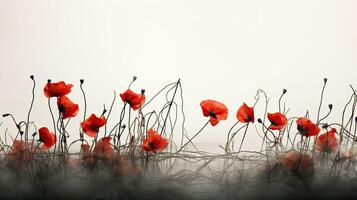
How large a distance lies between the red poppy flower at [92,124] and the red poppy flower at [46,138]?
0.06 metres

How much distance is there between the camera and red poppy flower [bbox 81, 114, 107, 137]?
3.31 feet

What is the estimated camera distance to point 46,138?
1020 mm

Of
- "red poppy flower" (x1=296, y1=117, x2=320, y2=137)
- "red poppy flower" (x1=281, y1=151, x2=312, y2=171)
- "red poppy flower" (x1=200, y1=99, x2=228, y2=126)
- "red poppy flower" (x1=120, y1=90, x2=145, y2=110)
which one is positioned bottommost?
"red poppy flower" (x1=281, y1=151, x2=312, y2=171)

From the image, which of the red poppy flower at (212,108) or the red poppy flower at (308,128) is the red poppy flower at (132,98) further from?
the red poppy flower at (308,128)

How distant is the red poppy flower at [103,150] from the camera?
40.1 inches

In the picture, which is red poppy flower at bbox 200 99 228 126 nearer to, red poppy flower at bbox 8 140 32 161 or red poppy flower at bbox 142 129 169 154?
red poppy flower at bbox 142 129 169 154

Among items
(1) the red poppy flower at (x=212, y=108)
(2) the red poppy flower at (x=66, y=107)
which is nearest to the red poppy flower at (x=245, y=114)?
(1) the red poppy flower at (x=212, y=108)

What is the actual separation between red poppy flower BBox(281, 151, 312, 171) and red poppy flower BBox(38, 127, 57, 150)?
0.39 meters

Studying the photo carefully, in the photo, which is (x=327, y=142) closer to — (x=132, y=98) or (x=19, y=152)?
(x=132, y=98)

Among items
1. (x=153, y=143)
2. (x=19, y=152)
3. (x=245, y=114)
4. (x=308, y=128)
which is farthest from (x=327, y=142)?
(x=19, y=152)

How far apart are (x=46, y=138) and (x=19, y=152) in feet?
0.19

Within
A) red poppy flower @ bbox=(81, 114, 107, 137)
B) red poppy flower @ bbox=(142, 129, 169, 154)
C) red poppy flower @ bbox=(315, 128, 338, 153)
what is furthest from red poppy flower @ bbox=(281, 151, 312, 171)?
red poppy flower @ bbox=(81, 114, 107, 137)

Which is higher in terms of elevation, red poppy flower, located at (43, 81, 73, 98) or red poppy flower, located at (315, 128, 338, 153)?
red poppy flower, located at (43, 81, 73, 98)

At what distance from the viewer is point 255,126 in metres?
1.19
